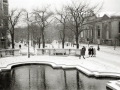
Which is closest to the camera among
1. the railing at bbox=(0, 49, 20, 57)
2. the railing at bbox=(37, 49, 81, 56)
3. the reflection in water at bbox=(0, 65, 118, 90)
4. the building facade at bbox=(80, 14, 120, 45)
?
the reflection in water at bbox=(0, 65, 118, 90)

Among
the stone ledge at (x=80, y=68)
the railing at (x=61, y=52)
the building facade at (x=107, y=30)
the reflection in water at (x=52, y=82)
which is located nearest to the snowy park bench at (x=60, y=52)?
the railing at (x=61, y=52)

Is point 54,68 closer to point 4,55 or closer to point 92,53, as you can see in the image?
point 92,53

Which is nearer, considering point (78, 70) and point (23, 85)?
point (23, 85)

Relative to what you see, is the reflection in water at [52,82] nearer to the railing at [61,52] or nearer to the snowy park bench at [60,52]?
the railing at [61,52]

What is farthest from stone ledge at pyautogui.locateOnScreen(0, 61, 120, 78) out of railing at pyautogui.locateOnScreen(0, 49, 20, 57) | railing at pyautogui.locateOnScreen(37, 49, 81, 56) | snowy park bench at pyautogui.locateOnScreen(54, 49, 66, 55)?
snowy park bench at pyautogui.locateOnScreen(54, 49, 66, 55)

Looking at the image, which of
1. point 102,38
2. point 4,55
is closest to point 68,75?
point 4,55

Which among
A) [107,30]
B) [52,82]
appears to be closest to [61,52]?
[52,82]

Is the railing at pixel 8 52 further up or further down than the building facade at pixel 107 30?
further down

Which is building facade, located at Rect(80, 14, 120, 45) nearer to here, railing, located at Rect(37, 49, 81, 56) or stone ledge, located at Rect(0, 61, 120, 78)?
railing, located at Rect(37, 49, 81, 56)

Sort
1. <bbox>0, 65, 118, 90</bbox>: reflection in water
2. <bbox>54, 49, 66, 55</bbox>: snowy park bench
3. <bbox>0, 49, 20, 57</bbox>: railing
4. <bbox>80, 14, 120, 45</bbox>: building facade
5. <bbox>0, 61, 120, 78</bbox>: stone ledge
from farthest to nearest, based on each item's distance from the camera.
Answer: <bbox>80, 14, 120, 45</bbox>: building facade < <bbox>54, 49, 66, 55</bbox>: snowy park bench < <bbox>0, 49, 20, 57</bbox>: railing < <bbox>0, 61, 120, 78</bbox>: stone ledge < <bbox>0, 65, 118, 90</bbox>: reflection in water

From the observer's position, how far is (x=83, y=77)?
42.8 feet

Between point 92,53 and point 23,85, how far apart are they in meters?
13.7

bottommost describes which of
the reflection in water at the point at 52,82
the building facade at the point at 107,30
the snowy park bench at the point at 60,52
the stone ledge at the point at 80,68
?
the reflection in water at the point at 52,82

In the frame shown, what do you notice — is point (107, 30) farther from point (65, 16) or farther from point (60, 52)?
point (60, 52)
